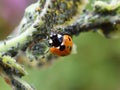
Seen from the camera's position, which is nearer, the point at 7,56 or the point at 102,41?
the point at 7,56

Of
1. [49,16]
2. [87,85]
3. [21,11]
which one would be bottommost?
[49,16]

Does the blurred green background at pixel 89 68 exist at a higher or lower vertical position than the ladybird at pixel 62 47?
higher

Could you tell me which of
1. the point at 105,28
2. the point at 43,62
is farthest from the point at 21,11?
the point at 105,28

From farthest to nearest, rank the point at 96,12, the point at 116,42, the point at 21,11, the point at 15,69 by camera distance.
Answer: the point at 116,42, the point at 21,11, the point at 96,12, the point at 15,69

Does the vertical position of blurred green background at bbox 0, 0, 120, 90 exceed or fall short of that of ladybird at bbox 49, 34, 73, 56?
it exceeds it

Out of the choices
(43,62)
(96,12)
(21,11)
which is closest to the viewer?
(96,12)

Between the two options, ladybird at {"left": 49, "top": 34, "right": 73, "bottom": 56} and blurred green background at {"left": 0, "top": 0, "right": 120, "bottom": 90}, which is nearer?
ladybird at {"left": 49, "top": 34, "right": 73, "bottom": 56}

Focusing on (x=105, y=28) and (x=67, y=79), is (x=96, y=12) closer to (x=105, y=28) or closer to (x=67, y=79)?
(x=105, y=28)

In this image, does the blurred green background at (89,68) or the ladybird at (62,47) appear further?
the blurred green background at (89,68)
